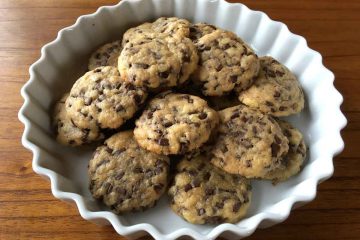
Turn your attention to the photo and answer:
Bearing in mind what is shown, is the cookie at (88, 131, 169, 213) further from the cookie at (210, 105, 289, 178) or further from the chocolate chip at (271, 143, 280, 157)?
the chocolate chip at (271, 143, 280, 157)

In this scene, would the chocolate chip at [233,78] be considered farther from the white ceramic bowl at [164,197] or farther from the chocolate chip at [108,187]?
the chocolate chip at [108,187]

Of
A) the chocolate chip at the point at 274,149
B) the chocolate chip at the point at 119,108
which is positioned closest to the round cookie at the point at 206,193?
the chocolate chip at the point at 274,149

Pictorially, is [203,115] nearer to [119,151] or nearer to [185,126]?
[185,126]

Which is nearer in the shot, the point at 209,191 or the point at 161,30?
the point at 209,191

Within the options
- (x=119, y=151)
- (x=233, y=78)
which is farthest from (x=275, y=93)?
(x=119, y=151)

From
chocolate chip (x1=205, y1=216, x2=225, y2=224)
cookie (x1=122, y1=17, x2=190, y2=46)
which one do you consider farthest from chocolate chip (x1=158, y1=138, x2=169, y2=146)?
cookie (x1=122, y1=17, x2=190, y2=46)

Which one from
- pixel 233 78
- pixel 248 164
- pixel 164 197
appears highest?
pixel 233 78

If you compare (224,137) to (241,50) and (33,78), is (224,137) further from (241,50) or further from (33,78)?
(33,78)

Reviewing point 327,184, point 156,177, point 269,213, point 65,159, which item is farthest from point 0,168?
point 327,184
